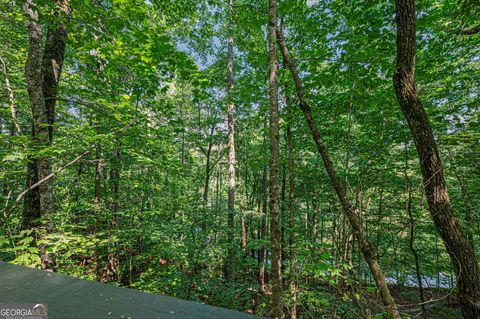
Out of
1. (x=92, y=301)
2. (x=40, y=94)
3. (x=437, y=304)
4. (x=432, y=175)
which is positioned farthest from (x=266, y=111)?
(x=437, y=304)

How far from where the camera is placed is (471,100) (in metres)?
4.21

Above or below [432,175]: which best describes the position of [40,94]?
above

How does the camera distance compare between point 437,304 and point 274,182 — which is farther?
point 437,304

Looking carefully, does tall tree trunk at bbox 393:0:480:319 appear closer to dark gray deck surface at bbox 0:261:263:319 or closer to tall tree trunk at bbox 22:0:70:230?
dark gray deck surface at bbox 0:261:263:319

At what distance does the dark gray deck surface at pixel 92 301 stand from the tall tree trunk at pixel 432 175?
2.79m

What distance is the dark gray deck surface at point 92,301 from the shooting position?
0.73 m

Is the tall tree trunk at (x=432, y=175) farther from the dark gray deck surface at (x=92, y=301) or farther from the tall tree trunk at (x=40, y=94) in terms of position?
the tall tree trunk at (x=40, y=94)

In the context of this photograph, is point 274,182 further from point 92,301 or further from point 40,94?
point 40,94

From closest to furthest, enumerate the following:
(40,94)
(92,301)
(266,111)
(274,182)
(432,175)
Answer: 1. (92,301)
2. (432,175)
3. (274,182)
4. (40,94)
5. (266,111)

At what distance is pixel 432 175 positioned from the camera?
2305mm

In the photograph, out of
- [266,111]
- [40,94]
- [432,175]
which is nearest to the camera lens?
[432,175]

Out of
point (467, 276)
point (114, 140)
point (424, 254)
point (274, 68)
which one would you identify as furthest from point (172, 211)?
point (424, 254)

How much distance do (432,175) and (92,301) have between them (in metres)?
3.32

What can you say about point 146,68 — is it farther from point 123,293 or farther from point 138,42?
point 123,293
